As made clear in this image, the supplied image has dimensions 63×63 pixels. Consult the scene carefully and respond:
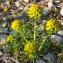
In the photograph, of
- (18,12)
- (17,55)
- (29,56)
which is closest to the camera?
(29,56)

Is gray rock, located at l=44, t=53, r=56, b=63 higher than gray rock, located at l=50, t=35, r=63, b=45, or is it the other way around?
gray rock, located at l=50, t=35, r=63, b=45

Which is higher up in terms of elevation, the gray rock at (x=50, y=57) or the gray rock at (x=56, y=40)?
the gray rock at (x=56, y=40)

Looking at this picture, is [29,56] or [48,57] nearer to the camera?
[29,56]

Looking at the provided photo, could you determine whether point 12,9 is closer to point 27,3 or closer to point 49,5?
point 27,3

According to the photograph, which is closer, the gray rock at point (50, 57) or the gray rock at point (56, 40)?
the gray rock at point (50, 57)

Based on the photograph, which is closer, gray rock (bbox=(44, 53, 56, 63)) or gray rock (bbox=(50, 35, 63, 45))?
gray rock (bbox=(44, 53, 56, 63))

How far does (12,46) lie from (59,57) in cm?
56

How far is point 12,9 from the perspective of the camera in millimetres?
4926

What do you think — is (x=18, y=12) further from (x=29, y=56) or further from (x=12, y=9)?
(x=29, y=56)

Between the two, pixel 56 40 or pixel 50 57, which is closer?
pixel 50 57

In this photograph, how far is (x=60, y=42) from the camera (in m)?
3.80

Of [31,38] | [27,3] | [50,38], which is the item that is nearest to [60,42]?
[50,38]

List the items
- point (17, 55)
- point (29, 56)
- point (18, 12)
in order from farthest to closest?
point (18, 12) → point (17, 55) → point (29, 56)

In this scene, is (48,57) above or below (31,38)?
below
